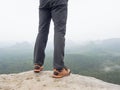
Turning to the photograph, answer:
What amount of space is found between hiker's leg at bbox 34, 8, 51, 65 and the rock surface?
1.67ft

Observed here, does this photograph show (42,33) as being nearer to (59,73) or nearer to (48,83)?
(59,73)

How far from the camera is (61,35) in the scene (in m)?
5.86

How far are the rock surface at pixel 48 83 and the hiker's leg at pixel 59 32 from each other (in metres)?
0.44

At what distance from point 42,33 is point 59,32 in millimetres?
625

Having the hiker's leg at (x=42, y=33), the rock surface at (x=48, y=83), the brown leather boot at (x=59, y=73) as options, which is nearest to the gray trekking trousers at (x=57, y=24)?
the hiker's leg at (x=42, y=33)

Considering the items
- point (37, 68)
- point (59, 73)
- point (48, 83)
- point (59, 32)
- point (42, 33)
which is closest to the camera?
point (48, 83)

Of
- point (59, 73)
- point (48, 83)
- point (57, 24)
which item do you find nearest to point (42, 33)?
point (57, 24)

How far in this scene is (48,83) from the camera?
5.76m

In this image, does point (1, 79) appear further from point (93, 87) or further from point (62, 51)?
point (93, 87)

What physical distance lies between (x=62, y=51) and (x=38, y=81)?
0.98m

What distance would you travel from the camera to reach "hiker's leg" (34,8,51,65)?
6.28m

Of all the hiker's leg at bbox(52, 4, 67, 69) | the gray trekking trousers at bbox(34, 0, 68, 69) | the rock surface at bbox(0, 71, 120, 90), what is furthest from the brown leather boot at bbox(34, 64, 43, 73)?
the hiker's leg at bbox(52, 4, 67, 69)

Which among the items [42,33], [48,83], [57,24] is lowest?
[48,83]

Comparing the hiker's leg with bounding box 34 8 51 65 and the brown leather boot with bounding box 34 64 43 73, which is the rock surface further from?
the hiker's leg with bounding box 34 8 51 65
